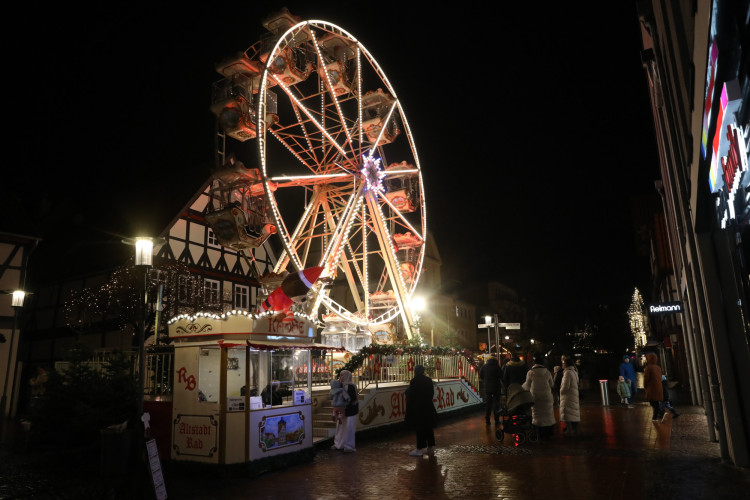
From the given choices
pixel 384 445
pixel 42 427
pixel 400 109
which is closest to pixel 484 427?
pixel 384 445

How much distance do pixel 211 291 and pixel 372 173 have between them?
858cm

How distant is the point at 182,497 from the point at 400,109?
20.0 meters

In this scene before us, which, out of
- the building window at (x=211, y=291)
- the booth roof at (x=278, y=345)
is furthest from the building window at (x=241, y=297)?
Result: the booth roof at (x=278, y=345)

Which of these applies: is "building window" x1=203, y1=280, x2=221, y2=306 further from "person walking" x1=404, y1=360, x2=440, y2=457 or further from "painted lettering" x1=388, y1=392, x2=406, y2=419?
"person walking" x1=404, y1=360, x2=440, y2=457

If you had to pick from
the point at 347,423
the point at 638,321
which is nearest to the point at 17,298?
the point at 347,423

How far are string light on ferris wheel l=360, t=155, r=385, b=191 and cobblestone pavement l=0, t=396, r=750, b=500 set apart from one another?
11983mm

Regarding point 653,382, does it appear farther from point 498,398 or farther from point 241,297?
point 241,297

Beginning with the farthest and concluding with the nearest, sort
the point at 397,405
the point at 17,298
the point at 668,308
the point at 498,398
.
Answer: the point at 668,308
the point at 17,298
the point at 397,405
the point at 498,398

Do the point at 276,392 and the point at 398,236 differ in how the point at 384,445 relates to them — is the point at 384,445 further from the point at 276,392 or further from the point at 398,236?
the point at 398,236

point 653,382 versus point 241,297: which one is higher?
point 241,297

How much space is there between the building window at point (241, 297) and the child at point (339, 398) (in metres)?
15.2

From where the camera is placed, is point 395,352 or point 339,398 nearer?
point 339,398

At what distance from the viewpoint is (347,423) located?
11594mm

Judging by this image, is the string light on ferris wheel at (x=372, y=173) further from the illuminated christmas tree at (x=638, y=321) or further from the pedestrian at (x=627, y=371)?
the illuminated christmas tree at (x=638, y=321)
